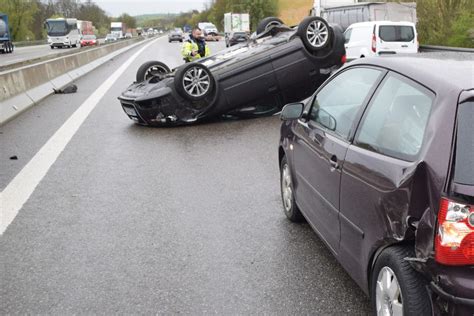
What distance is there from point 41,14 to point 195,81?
382ft

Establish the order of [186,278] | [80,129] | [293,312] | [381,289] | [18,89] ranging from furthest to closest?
[18,89]
[80,129]
[186,278]
[293,312]
[381,289]

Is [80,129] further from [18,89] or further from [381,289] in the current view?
[381,289]

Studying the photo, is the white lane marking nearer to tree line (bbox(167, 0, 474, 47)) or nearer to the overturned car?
the overturned car

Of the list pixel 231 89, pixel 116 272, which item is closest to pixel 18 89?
pixel 231 89

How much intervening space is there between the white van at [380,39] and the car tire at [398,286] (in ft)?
60.7

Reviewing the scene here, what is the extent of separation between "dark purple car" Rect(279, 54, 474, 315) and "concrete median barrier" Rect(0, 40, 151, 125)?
877 cm

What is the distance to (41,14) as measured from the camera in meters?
117

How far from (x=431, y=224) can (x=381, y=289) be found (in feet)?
1.85

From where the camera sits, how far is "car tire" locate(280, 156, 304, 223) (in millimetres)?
5027

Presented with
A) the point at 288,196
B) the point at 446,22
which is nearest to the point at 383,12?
the point at 446,22

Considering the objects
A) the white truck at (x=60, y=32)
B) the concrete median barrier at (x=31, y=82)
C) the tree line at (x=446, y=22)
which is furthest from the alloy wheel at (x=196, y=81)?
the white truck at (x=60, y=32)

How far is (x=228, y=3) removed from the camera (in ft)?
367

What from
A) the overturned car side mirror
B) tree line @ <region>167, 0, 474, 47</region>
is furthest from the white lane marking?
tree line @ <region>167, 0, 474, 47</region>

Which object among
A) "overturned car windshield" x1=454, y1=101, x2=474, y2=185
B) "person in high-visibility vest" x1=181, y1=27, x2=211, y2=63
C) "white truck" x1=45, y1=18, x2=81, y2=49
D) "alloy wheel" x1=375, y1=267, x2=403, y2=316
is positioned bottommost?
"white truck" x1=45, y1=18, x2=81, y2=49
